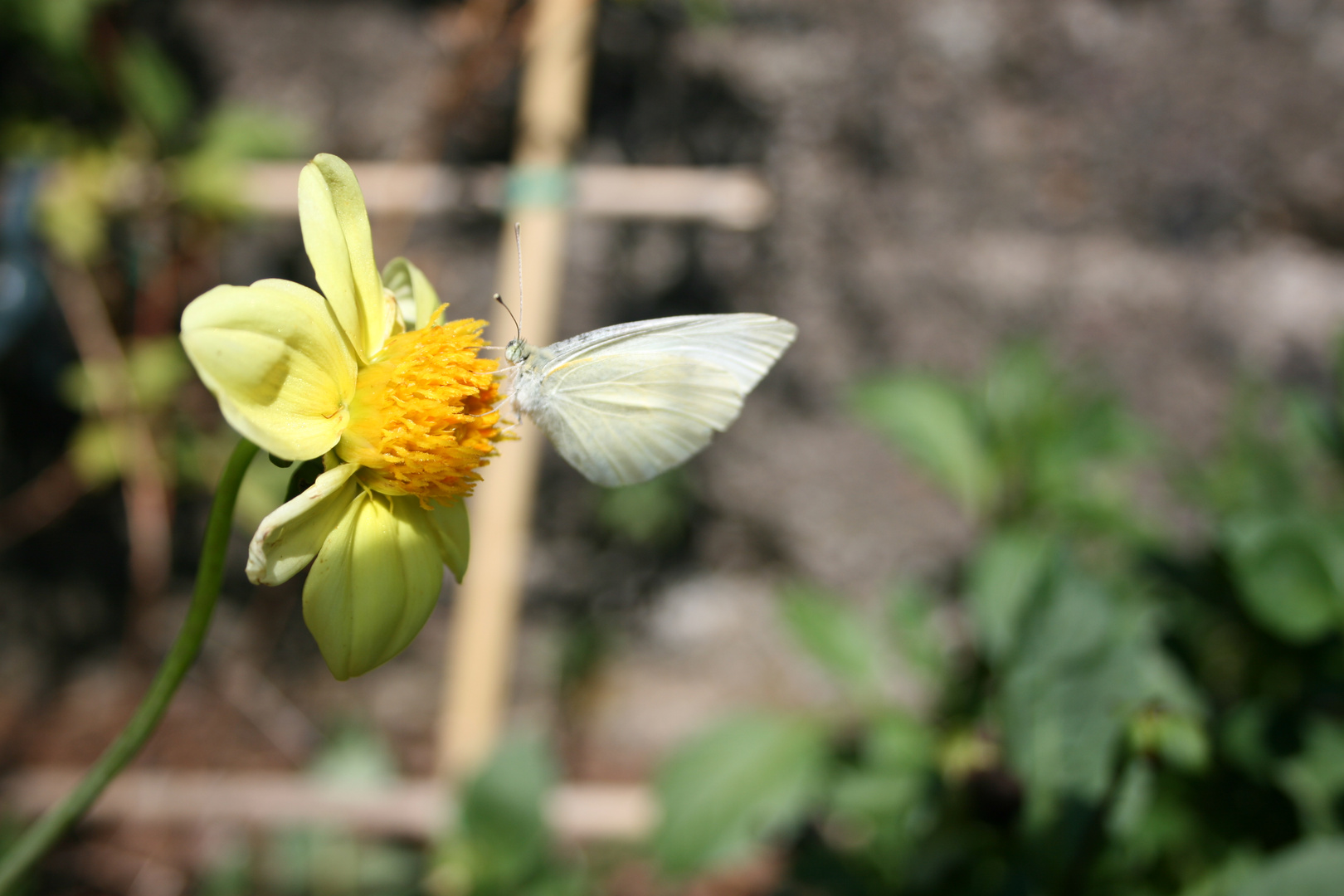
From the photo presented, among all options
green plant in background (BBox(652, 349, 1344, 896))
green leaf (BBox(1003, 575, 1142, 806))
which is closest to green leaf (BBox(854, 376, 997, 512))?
green plant in background (BBox(652, 349, 1344, 896))

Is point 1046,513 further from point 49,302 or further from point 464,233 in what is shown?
point 49,302

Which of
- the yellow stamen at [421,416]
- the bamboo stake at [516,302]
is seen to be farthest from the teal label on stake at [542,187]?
the yellow stamen at [421,416]

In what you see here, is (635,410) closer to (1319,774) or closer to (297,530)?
(297,530)

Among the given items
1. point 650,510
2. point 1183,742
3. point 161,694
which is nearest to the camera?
point 161,694

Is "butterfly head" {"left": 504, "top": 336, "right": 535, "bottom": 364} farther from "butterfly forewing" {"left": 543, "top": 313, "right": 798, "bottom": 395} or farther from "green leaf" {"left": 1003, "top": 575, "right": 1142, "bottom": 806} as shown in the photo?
"green leaf" {"left": 1003, "top": 575, "right": 1142, "bottom": 806}

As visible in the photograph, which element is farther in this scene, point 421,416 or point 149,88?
point 149,88

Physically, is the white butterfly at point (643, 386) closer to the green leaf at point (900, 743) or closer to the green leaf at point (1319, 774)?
the green leaf at point (900, 743)

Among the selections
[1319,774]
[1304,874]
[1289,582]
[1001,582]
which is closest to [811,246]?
[1001,582]
